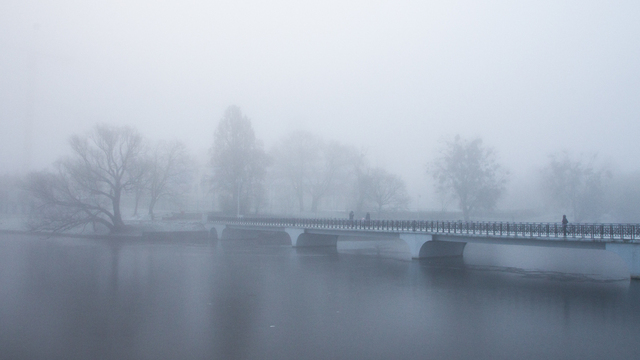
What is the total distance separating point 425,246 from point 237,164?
98.1ft

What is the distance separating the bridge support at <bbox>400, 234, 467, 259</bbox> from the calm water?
130cm

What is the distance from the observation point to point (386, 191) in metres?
61.8

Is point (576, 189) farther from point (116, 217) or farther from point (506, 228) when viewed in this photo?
point (116, 217)

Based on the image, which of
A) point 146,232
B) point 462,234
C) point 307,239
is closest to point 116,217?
point 146,232

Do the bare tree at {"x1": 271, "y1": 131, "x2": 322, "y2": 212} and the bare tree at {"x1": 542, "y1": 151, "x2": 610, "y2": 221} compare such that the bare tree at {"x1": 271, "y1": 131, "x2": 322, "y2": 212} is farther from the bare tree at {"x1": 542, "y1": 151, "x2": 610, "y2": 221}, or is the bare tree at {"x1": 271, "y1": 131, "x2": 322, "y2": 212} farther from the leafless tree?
the bare tree at {"x1": 542, "y1": 151, "x2": 610, "y2": 221}

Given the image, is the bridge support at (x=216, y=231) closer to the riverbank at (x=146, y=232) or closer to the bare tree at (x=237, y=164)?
the riverbank at (x=146, y=232)

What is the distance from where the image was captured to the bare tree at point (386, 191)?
60.4m

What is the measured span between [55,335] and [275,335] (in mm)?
6056

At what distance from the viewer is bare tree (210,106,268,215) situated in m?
55.7

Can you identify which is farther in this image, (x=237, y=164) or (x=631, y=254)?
(x=237, y=164)

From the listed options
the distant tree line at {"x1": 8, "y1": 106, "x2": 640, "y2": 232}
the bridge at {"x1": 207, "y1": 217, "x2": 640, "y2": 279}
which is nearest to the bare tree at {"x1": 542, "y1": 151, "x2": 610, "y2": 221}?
the distant tree line at {"x1": 8, "y1": 106, "x2": 640, "y2": 232}

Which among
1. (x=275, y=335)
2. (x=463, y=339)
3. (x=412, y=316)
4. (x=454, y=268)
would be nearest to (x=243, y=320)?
(x=275, y=335)

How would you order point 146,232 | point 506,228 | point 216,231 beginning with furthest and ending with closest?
point 216,231, point 146,232, point 506,228

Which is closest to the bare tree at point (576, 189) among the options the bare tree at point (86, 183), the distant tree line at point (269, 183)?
the distant tree line at point (269, 183)
